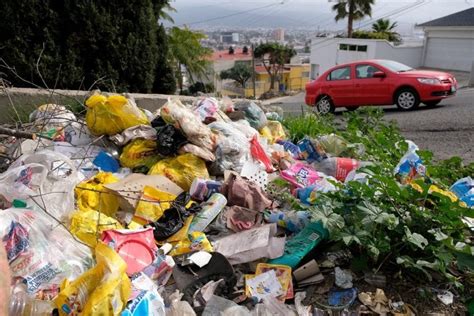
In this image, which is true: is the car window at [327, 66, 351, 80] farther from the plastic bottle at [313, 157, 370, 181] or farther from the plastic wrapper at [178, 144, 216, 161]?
the plastic wrapper at [178, 144, 216, 161]

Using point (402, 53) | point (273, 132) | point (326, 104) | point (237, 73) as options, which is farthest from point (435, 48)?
point (273, 132)

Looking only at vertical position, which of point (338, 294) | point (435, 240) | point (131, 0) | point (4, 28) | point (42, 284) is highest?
point (131, 0)

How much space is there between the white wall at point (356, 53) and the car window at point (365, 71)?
1832 cm

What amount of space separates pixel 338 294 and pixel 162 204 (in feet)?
4.32

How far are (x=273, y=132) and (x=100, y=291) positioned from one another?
11.3 feet

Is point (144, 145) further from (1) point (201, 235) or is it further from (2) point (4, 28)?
(2) point (4, 28)

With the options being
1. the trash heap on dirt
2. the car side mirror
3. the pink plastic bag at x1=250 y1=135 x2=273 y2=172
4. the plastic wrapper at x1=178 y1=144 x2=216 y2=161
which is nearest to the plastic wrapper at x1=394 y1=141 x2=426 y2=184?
the trash heap on dirt

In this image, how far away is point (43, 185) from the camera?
280cm

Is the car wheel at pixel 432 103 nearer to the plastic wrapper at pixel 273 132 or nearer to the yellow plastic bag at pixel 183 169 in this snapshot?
the plastic wrapper at pixel 273 132

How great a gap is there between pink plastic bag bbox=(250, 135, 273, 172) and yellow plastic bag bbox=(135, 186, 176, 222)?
3.76 ft

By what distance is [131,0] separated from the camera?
21.2 feet

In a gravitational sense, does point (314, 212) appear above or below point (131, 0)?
below

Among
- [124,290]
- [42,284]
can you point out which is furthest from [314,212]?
[42,284]

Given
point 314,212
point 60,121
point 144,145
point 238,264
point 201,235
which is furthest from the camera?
point 60,121
